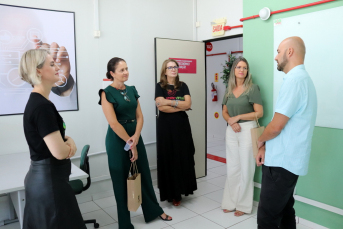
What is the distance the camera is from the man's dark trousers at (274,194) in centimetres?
186

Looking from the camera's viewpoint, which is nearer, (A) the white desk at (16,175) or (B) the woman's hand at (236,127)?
(A) the white desk at (16,175)

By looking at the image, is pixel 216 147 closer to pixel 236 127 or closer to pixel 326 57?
pixel 236 127

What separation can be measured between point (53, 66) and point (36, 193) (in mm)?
706

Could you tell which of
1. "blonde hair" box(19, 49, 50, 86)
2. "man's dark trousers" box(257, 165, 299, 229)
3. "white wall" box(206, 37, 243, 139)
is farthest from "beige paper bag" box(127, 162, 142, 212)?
"white wall" box(206, 37, 243, 139)

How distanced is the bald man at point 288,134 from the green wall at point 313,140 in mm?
861

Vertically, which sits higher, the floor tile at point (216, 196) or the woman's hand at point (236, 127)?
the woman's hand at point (236, 127)

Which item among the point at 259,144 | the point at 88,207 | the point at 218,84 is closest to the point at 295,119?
the point at 259,144

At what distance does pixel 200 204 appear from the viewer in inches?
133

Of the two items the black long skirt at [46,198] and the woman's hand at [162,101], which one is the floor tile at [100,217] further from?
the black long skirt at [46,198]

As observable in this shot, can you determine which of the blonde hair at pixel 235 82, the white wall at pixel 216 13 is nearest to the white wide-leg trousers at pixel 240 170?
the blonde hair at pixel 235 82

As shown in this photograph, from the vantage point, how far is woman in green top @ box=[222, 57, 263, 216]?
2953mm

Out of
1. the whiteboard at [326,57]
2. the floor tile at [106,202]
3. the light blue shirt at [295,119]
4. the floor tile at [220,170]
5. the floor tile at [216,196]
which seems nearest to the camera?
the light blue shirt at [295,119]

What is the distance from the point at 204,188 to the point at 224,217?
907 millimetres

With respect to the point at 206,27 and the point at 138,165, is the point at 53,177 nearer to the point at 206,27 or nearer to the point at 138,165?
the point at 138,165
